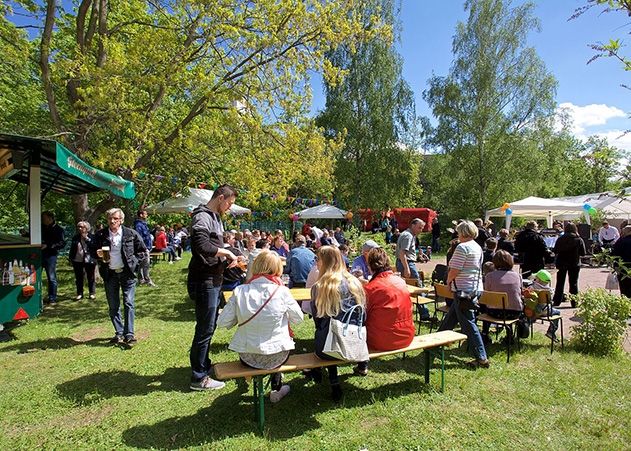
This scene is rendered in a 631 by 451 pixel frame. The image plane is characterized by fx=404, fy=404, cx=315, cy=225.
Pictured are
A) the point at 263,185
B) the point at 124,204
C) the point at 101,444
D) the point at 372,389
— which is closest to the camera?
the point at 101,444

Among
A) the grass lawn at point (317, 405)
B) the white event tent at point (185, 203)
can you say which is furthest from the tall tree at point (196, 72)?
the grass lawn at point (317, 405)

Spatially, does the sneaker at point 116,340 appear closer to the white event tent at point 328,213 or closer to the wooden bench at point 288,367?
the wooden bench at point 288,367

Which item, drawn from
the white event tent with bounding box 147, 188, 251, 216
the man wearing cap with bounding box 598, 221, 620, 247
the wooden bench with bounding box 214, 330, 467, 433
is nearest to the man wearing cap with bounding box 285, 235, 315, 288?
the wooden bench with bounding box 214, 330, 467, 433

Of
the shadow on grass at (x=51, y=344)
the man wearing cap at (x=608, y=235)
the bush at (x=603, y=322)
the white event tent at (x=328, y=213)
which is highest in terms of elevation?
the white event tent at (x=328, y=213)

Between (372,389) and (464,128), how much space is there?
2167cm

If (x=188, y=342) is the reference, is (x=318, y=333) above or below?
above

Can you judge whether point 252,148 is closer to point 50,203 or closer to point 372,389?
point 372,389

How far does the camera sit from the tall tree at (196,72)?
8.20 m

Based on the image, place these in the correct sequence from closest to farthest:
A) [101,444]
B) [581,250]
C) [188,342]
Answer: [101,444] → [188,342] → [581,250]

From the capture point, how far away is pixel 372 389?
4055mm

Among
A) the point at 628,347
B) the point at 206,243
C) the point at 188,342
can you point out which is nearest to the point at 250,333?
the point at 206,243

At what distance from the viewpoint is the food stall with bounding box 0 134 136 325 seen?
211 inches

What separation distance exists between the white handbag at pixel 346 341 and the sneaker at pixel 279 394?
71cm

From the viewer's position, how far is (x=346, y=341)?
3.45 meters
